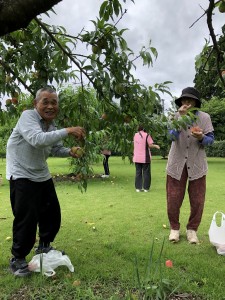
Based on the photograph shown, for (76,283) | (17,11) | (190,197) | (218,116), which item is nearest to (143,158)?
(190,197)

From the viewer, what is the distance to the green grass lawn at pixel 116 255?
9.27 ft

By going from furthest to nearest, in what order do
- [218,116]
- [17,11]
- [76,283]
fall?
[218,116] → [76,283] → [17,11]

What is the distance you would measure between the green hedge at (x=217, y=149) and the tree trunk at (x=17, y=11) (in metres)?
26.2

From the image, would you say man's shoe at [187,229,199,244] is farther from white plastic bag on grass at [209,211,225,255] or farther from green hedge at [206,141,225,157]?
green hedge at [206,141,225,157]

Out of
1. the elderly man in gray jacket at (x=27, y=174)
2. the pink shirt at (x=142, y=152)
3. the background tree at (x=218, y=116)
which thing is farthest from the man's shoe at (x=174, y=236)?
the background tree at (x=218, y=116)

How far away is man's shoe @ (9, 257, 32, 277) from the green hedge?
24943 mm

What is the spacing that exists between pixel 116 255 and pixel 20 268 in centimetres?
105

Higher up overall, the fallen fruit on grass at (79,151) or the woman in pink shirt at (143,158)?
the fallen fruit on grass at (79,151)

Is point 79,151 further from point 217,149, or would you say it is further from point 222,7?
point 217,149

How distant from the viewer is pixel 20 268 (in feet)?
10.3

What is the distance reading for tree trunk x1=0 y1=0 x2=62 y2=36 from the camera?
5.16ft

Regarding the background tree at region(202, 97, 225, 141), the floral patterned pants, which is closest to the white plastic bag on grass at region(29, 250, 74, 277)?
the floral patterned pants

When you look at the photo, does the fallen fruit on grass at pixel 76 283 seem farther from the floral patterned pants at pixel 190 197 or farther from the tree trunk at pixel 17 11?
the tree trunk at pixel 17 11

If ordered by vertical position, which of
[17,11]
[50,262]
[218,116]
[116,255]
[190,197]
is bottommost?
[116,255]
